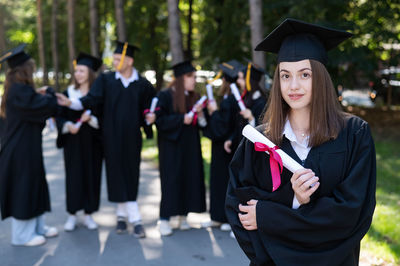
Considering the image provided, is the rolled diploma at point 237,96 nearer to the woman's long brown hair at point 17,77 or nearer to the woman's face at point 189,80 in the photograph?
the woman's face at point 189,80

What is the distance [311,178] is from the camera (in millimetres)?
2217

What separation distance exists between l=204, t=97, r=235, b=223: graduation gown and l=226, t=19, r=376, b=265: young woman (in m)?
3.00

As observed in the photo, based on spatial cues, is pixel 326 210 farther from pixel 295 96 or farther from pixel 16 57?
pixel 16 57

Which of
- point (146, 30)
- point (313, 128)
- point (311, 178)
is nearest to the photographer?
point (311, 178)

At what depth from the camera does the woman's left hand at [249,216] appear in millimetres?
2406

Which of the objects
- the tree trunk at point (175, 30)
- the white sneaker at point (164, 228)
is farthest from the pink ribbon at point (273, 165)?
the tree trunk at point (175, 30)

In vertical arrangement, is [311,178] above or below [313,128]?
below

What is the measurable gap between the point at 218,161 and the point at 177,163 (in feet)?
1.70

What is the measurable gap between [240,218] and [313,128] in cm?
62

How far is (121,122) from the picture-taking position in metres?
5.60

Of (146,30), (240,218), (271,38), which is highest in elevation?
(146,30)

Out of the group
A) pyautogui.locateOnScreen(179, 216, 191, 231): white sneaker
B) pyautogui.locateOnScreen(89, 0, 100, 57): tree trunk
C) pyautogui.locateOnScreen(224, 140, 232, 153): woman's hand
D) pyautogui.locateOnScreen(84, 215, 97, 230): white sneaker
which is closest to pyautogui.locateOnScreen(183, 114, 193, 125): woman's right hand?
pyautogui.locateOnScreen(224, 140, 232, 153): woman's hand

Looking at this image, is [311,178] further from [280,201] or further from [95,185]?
[95,185]

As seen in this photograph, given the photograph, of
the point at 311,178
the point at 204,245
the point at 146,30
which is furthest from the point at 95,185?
the point at 146,30
